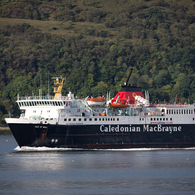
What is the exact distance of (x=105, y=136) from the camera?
7062 centimetres

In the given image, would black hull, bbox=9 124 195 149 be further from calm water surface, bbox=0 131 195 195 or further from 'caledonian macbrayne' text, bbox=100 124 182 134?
calm water surface, bbox=0 131 195 195

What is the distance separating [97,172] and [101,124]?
16.3m

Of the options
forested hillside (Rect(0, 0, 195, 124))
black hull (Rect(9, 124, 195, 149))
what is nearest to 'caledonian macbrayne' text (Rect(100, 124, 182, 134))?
black hull (Rect(9, 124, 195, 149))

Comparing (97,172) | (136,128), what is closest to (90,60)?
(136,128)

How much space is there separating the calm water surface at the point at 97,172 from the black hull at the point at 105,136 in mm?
1089

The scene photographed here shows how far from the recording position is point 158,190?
46875 mm

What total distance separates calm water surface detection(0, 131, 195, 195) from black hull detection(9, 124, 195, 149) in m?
1.09

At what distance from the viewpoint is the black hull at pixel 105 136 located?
67.8m

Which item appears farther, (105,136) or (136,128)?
(136,128)

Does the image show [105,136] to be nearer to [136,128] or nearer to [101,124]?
[101,124]

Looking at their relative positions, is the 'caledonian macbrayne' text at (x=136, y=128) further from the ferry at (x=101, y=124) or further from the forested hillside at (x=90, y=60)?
the forested hillside at (x=90, y=60)

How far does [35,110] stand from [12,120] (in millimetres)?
3559

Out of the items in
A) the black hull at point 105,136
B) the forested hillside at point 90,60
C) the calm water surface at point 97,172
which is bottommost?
the calm water surface at point 97,172

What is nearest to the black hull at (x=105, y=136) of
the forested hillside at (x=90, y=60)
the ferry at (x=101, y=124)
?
the ferry at (x=101, y=124)
